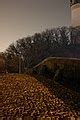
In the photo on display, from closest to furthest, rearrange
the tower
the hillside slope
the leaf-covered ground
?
the leaf-covered ground
the hillside slope
the tower

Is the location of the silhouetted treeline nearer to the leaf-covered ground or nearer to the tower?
the leaf-covered ground

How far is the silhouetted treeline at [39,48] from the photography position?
18922 mm

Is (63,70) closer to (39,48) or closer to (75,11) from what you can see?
(39,48)

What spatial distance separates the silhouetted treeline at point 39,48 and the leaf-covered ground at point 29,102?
448 centimetres

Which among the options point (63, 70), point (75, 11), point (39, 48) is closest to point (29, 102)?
point (63, 70)

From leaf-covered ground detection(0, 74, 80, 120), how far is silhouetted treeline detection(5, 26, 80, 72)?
4.48 m

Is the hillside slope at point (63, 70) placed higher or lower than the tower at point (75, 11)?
lower

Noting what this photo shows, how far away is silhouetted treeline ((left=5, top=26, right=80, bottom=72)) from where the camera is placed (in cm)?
1892

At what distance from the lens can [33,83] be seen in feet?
45.5

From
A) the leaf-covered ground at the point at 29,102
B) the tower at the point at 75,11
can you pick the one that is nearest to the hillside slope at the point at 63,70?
the leaf-covered ground at the point at 29,102

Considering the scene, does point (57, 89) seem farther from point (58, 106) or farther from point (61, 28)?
point (61, 28)

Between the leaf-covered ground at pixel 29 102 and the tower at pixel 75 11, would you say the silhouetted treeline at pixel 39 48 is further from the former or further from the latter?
the tower at pixel 75 11

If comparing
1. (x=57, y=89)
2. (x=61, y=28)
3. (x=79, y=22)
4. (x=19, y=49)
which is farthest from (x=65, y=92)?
(x=79, y=22)

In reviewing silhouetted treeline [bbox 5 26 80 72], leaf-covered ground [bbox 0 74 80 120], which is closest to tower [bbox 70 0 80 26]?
silhouetted treeline [bbox 5 26 80 72]
